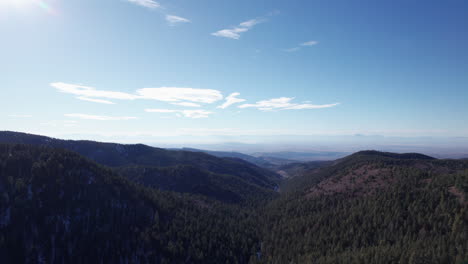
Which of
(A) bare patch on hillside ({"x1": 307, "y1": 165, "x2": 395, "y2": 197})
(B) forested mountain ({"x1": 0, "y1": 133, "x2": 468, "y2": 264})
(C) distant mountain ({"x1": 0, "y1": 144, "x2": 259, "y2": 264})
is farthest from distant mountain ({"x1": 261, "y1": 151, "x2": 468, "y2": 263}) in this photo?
(C) distant mountain ({"x1": 0, "y1": 144, "x2": 259, "y2": 264})

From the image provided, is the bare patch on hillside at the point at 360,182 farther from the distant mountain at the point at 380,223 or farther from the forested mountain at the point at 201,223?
the forested mountain at the point at 201,223

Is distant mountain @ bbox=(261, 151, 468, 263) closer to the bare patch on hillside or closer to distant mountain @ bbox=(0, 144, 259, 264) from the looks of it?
the bare patch on hillside

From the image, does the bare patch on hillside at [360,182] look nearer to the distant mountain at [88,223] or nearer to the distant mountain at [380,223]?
the distant mountain at [380,223]

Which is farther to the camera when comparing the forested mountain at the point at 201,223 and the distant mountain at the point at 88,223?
the distant mountain at the point at 88,223

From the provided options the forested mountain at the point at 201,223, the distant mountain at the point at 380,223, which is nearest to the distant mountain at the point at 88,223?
the forested mountain at the point at 201,223

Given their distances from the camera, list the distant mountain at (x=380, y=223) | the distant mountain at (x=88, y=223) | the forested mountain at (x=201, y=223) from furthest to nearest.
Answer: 1. the distant mountain at (x=88, y=223)
2. the forested mountain at (x=201, y=223)
3. the distant mountain at (x=380, y=223)

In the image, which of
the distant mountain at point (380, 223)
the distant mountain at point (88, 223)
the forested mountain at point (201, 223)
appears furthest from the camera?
the distant mountain at point (88, 223)

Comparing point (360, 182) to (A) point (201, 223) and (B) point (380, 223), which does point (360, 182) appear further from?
(A) point (201, 223)
